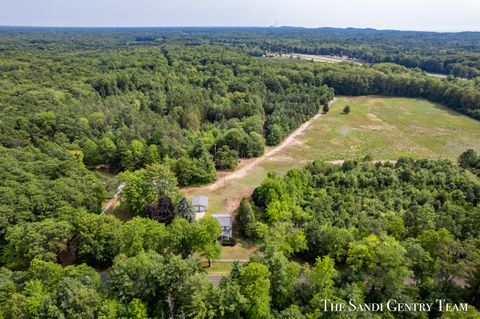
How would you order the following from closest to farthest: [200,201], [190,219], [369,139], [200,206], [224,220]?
[190,219] < [224,220] < [200,206] < [200,201] < [369,139]

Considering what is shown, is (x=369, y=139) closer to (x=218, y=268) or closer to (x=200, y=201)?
(x=200, y=201)

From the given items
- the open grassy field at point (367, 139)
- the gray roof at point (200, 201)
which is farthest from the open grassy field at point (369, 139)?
the gray roof at point (200, 201)

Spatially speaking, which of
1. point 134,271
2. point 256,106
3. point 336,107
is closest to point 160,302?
point 134,271

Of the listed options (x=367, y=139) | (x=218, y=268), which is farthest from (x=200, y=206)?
(x=367, y=139)

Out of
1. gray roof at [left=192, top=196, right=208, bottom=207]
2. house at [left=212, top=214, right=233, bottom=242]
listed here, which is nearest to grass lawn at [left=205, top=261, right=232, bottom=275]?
house at [left=212, top=214, right=233, bottom=242]

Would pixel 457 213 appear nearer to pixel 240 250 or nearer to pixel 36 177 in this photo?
pixel 240 250

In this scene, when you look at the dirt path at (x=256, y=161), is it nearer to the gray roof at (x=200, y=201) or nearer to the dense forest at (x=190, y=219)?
the dense forest at (x=190, y=219)
